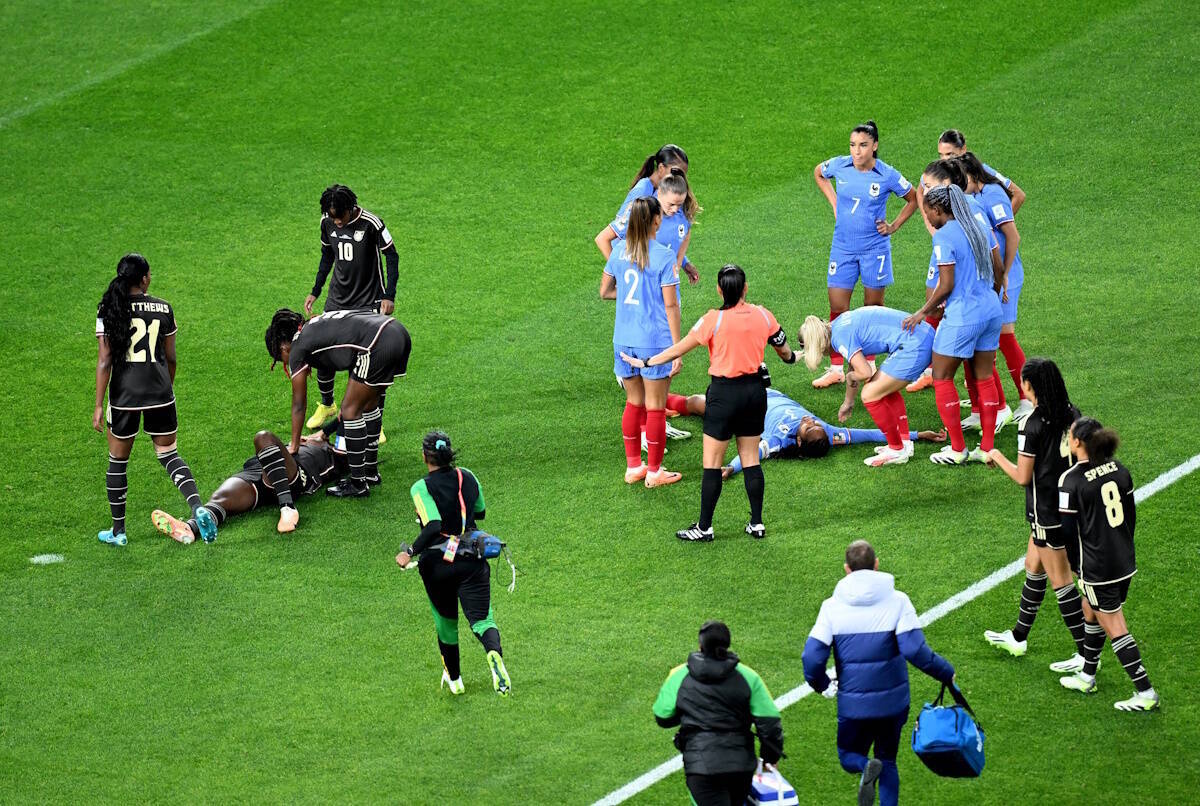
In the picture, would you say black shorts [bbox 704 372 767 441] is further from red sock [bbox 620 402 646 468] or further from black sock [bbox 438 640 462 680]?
black sock [bbox 438 640 462 680]

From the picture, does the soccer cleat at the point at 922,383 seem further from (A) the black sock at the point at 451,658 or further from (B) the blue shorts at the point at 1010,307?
(A) the black sock at the point at 451,658

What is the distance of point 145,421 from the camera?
1070 centimetres

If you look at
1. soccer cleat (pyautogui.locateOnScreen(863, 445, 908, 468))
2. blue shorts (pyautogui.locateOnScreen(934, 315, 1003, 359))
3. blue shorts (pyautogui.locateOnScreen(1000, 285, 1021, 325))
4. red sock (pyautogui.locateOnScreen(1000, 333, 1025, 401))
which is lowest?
soccer cleat (pyautogui.locateOnScreen(863, 445, 908, 468))

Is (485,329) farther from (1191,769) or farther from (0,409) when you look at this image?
(1191,769)

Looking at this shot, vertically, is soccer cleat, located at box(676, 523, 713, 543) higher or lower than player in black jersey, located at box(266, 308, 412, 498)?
lower

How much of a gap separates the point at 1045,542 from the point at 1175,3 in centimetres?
1412

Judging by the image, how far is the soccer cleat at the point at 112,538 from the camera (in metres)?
10.8

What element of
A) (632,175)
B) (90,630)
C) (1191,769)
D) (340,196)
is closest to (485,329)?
(340,196)

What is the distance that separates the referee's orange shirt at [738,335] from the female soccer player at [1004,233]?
2291 millimetres

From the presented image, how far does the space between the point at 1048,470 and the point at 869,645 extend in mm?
1970

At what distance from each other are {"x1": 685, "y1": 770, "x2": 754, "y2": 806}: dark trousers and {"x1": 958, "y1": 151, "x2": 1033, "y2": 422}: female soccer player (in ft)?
17.4

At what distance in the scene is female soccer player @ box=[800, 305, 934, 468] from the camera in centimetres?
1095

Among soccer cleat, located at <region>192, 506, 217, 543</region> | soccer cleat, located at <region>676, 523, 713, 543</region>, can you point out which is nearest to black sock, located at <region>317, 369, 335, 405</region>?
soccer cleat, located at <region>192, 506, 217, 543</region>

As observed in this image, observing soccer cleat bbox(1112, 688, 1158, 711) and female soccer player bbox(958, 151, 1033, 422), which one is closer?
soccer cleat bbox(1112, 688, 1158, 711)
